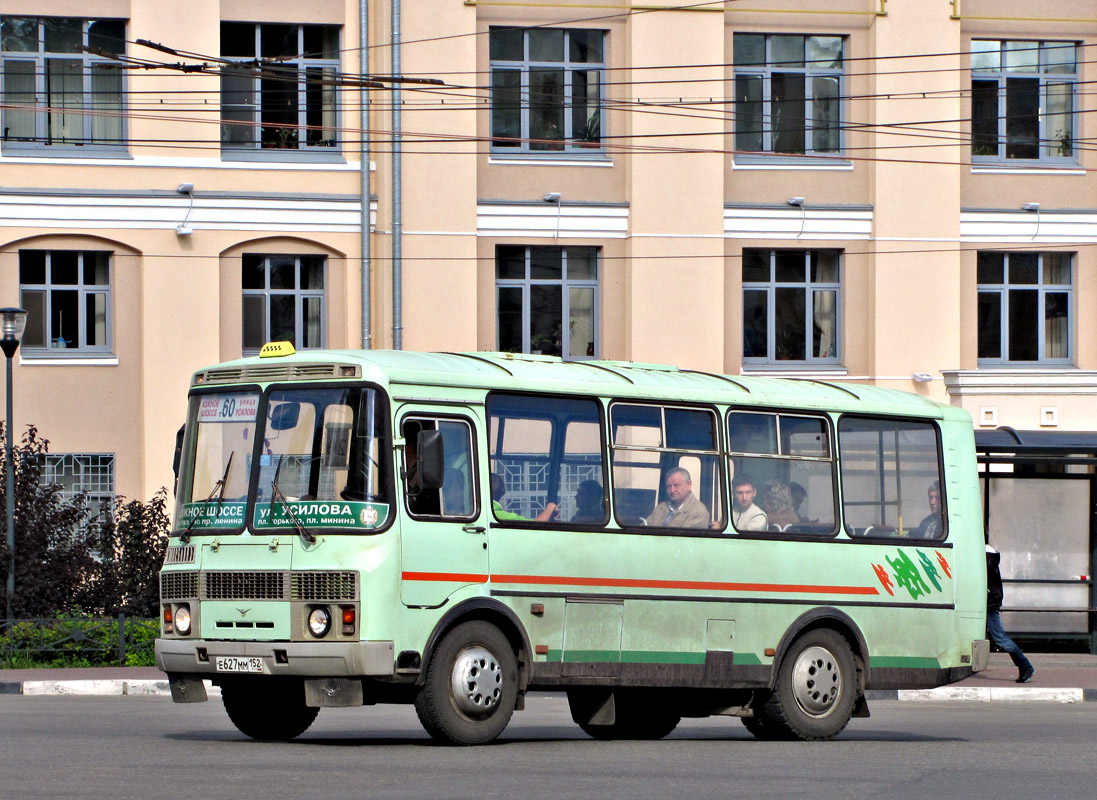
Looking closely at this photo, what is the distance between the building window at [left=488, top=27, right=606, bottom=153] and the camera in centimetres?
2939

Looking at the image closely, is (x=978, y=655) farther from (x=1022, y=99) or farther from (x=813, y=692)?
(x=1022, y=99)

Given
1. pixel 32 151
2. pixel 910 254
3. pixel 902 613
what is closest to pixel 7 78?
pixel 32 151

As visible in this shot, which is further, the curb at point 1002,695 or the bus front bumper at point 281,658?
the curb at point 1002,695

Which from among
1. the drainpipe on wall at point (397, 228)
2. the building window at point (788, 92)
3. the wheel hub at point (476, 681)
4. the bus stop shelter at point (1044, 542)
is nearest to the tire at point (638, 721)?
the wheel hub at point (476, 681)

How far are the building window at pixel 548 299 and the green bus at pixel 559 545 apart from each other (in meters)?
14.6

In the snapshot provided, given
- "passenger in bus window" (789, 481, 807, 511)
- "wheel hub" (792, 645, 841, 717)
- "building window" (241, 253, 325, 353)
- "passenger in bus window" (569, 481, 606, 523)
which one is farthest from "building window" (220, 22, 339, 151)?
"passenger in bus window" (569, 481, 606, 523)

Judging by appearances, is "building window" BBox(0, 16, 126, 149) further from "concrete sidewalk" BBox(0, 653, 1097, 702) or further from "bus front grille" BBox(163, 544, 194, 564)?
"bus front grille" BBox(163, 544, 194, 564)

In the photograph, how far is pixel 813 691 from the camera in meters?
14.3

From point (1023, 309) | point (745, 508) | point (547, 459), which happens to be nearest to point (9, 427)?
point (547, 459)

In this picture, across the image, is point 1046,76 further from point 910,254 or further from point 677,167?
point 677,167

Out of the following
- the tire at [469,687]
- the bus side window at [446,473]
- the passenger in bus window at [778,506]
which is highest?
the bus side window at [446,473]

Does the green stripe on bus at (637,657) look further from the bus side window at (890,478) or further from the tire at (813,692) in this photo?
the bus side window at (890,478)

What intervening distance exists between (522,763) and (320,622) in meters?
1.66

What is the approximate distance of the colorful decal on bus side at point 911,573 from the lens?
48.9ft
